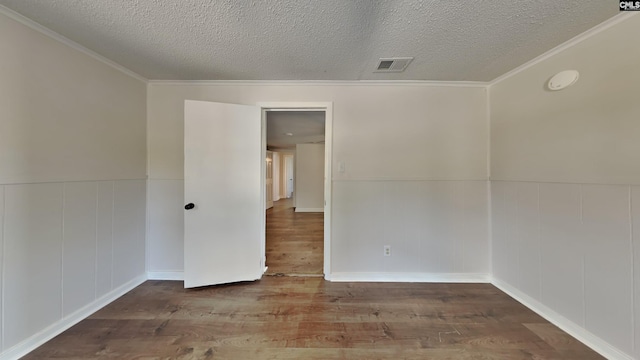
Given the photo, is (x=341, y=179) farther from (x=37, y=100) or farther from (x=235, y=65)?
(x=37, y=100)

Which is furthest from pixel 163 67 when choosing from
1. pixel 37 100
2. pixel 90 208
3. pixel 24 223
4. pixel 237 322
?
pixel 237 322

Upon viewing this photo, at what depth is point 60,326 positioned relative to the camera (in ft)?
5.68

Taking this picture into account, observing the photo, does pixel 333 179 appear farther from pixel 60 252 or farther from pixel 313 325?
pixel 60 252

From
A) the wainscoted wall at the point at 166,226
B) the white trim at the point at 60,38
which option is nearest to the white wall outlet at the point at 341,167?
the wainscoted wall at the point at 166,226

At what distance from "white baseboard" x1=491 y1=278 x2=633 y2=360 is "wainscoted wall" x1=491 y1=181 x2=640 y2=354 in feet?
0.04

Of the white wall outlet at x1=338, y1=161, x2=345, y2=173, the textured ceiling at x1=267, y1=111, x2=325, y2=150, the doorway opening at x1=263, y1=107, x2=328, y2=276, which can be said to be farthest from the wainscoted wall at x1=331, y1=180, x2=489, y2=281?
the textured ceiling at x1=267, y1=111, x2=325, y2=150

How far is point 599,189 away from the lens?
1579 millimetres

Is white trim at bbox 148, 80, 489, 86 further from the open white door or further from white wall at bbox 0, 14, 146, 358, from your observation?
white wall at bbox 0, 14, 146, 358

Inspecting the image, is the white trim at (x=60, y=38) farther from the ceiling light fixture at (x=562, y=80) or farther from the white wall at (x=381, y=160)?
the ceiling light fixture at (x=562, y=80)

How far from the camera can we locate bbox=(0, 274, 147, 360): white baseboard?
1.49 meters

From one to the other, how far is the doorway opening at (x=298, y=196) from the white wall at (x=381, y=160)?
26cm

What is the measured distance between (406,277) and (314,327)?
1.27 meters

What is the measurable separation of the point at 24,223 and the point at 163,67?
1.62m

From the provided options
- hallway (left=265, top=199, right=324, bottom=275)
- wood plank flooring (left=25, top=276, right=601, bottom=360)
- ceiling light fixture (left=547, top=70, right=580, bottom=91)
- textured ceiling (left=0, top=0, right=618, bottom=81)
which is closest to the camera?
textured ceiling (left=0, top=0, right=618, bottom=81)
